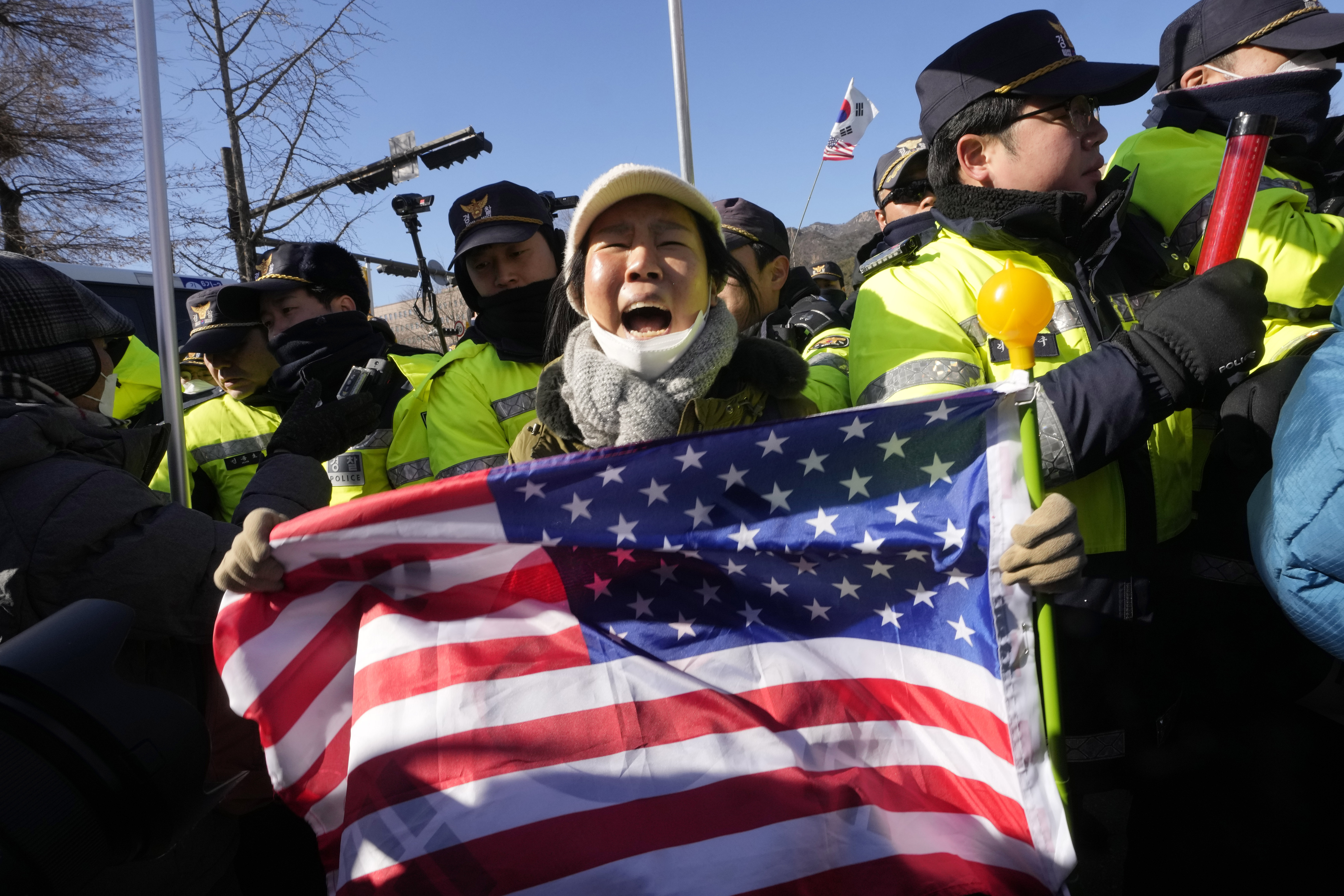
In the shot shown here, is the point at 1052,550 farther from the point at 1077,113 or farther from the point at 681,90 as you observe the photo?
the point at 681,90

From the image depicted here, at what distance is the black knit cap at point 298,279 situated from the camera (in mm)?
3355

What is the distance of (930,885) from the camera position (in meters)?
1.42

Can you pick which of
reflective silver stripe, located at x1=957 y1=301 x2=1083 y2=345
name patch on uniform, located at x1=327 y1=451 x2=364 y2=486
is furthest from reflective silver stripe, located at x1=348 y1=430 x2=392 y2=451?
reflective silver stripe, located at x1=957 y1=301 x2=1083 y2=345

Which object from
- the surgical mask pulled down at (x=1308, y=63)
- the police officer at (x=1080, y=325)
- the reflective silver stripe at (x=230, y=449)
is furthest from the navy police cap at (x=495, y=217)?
the surgical mask pulled down at (x=1308, y=63)

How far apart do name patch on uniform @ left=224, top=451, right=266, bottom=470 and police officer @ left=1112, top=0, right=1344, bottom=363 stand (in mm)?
3407

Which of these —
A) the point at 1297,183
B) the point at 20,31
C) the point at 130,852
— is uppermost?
the point at 20,31

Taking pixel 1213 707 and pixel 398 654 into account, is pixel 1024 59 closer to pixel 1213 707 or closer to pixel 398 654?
pixel 1213 707

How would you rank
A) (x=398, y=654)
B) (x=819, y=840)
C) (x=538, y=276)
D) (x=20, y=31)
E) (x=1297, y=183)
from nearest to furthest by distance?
1. (x=819, y=840)
2. (x=398, y=654)
3. (x=1297, y=183)
4. (x=538, y=276)
5. (x=20, y=31)

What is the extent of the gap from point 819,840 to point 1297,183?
6.96 ft

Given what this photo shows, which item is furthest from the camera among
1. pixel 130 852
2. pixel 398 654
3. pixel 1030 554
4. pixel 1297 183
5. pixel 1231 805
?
pixel 1297 183

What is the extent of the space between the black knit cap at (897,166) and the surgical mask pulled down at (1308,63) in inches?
58.1

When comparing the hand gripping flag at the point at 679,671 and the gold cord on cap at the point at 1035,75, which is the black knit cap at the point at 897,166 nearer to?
the gold cord on cap at the point at 1035,75

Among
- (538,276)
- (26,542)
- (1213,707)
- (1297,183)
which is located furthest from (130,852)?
(1297,183)

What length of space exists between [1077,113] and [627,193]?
1183 millimetres
